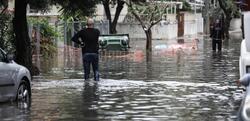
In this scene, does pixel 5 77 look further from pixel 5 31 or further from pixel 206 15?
pixel 206 15

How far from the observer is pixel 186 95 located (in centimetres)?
1495

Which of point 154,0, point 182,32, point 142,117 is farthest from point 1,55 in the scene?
point 182,32

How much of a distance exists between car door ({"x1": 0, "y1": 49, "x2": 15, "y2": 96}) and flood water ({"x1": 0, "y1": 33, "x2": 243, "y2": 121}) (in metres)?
0.34

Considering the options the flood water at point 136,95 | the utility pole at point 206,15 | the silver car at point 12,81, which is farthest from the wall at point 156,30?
the silver car at point 12,81

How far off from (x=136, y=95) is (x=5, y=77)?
3.37m

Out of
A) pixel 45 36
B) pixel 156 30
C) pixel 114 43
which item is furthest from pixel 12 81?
pixel 156 30

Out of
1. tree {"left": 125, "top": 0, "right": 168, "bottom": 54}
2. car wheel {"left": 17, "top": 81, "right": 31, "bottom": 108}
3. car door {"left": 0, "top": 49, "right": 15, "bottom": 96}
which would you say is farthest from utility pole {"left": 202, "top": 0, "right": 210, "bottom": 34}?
car door {"left": 0, "top": 49, "right": 15, "bottom": 96}

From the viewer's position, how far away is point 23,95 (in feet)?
45.4

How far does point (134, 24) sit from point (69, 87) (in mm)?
41032

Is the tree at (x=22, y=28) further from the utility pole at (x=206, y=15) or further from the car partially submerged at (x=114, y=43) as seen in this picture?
the utility pole at (x=206, y=15)

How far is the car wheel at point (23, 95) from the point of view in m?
13.5

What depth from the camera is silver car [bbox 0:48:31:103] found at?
12758 millimetres

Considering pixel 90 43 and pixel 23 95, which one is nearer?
pixel 23 95

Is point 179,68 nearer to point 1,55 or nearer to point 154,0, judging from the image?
point 1,55
